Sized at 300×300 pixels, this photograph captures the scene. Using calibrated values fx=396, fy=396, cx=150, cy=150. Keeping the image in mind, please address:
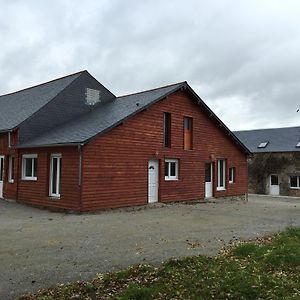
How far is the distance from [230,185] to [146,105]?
9.13m

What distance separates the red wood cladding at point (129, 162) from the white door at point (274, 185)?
53.4 feet

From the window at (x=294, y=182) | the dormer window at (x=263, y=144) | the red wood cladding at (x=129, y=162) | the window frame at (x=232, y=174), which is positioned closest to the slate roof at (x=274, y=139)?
the dormer window at (x=263, y=144)

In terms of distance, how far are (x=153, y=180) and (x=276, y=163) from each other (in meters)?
21.7

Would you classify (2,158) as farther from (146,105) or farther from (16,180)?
(146,105)

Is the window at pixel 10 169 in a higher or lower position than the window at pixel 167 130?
lower

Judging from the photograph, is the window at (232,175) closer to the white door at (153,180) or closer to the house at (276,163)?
the white door at (153,180)

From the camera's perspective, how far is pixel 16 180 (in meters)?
18.3

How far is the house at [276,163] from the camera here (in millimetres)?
36000

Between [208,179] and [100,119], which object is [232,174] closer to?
[208,179]

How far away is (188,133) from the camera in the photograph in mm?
20938

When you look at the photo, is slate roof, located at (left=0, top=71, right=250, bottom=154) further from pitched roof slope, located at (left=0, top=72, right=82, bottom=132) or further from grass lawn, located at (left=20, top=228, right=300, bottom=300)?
grass lawn, located at (left=20, top=228, right=300, bottom=300)

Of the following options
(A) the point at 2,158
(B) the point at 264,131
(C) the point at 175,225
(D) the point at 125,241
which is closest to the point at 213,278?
(D) the point at 125,241

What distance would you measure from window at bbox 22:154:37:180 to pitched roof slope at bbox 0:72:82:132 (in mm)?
1551

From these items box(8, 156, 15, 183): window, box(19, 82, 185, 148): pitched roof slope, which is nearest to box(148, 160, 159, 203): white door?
box(19, 82, 185, 148): pitched roof slope
